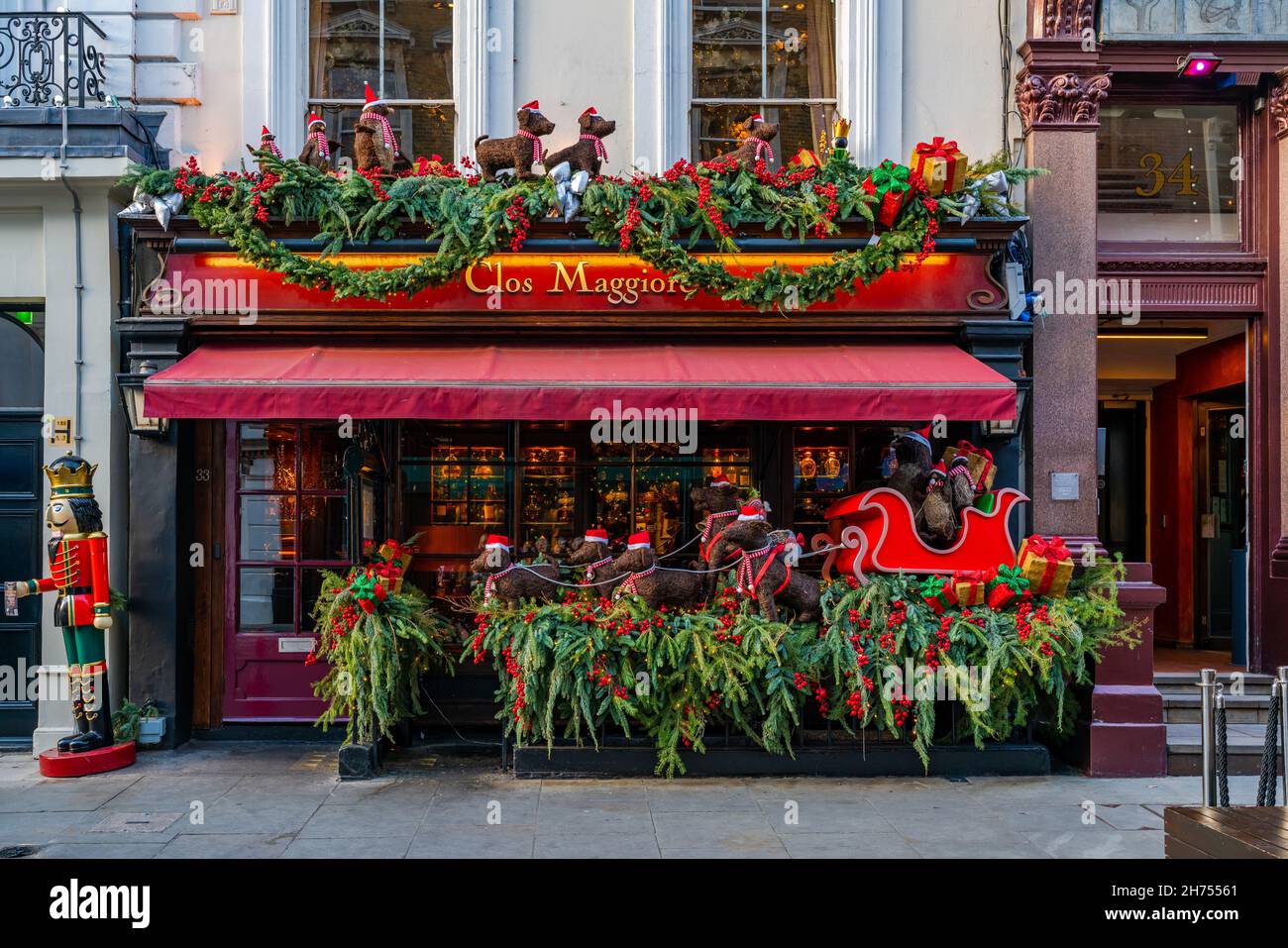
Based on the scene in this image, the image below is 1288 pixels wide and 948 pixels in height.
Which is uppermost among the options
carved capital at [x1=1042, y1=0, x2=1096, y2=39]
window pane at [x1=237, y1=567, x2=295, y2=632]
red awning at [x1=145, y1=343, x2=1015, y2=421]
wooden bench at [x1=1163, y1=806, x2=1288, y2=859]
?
carved capital at [x1=1042, y1=0, x2=1096, y2=39]

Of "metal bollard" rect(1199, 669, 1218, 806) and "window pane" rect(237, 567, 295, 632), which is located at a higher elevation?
"window pane" rect(237, 567, 295, 632)

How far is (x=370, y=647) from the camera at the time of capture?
779 cm

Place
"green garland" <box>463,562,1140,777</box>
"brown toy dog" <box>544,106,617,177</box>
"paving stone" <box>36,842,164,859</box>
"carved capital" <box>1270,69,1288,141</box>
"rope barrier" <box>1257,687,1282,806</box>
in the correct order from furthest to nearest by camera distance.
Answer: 1. "carved capital" <box>1270,69,1288,141</box>
2. "brown toy dog" <box>544,106,617,177</box>
3. "green garland" <box>463,562,1140,777</box>
4. "paving stone" <box>36,842,164,859</box>
5. "rope barrier" <box>1257,687,1282,806</box>

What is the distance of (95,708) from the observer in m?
8.25

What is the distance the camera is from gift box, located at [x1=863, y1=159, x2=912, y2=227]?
841cm

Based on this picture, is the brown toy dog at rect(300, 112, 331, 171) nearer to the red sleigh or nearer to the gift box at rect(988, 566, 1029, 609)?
Answer: the red sleigh

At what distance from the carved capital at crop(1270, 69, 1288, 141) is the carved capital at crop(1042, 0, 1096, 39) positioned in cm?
186

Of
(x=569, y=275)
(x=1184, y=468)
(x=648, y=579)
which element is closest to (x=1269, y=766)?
(x=648, y=579)

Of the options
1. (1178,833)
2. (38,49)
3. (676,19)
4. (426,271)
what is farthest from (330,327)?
(1178,833)

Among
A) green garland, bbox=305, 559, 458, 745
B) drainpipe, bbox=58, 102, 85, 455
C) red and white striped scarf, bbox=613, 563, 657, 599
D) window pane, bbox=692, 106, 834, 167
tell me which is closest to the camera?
green garland, bbox=305, 559, 458, 745

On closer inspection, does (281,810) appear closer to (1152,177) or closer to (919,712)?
(919,712)

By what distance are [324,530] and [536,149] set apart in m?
3.90

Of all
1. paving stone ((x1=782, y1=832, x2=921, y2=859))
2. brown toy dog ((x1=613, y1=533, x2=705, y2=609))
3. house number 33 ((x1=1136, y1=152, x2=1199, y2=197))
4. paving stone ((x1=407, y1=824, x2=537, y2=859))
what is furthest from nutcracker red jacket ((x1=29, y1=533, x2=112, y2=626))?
house number 33 ((x1=1136, y1=152, x2=1199, y2=197))

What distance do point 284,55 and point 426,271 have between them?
2933 millimetres
